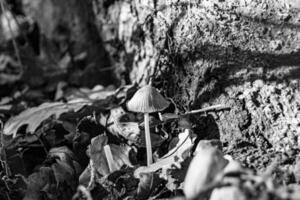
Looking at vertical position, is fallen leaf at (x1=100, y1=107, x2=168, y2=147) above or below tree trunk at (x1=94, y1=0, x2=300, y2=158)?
below

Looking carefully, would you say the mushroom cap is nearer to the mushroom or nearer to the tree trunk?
the mushroom

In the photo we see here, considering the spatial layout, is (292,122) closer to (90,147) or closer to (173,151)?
(173,151)

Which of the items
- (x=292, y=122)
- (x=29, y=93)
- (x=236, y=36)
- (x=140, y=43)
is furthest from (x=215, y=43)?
(x=29, y=93)

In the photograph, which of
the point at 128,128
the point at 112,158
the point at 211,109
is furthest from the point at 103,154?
the point at 211,109

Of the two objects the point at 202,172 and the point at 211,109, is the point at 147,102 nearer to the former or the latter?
the point at 211,109

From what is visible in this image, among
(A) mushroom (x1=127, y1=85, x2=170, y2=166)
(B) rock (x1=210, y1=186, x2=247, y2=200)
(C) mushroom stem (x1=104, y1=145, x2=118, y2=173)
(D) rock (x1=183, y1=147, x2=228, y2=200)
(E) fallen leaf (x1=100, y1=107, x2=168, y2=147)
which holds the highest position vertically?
(A) mushroom (x1=127, y1=85, x2=170, y2=166)

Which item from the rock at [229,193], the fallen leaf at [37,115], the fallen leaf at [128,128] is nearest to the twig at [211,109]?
the fallen leaf at [128,128]

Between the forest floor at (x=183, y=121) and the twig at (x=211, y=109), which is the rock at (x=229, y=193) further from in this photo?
the twig at (x=211, y=109)

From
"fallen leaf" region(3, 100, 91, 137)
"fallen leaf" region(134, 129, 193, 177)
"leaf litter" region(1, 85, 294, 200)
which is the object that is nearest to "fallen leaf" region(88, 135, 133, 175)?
"leaf litter" region(1, 85, 294, 200)

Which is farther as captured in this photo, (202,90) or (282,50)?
(202,90)
